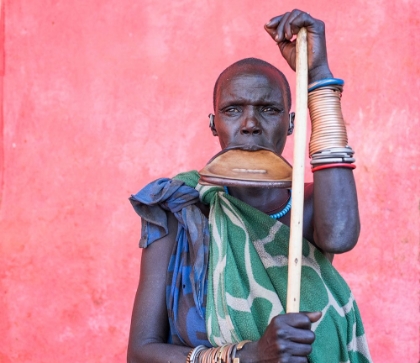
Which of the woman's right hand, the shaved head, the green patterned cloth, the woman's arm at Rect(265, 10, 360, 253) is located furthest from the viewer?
the shaved head

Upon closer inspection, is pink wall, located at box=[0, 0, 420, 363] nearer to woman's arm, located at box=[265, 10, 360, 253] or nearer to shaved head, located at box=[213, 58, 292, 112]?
shaved head, located at box=[213, 58, 292, 112]

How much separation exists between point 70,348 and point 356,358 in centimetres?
211

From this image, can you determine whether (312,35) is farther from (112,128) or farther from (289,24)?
(112,128)

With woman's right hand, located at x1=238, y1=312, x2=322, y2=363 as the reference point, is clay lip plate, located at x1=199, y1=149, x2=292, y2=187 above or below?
above

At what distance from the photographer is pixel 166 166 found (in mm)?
4031

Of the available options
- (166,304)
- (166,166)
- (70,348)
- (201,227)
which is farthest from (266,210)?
(70,348)

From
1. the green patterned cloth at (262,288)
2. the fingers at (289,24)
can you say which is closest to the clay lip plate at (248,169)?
the green patterned cloth at (262,288)

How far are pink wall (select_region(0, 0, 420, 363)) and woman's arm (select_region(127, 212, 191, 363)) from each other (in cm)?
161

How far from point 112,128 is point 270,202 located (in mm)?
1779

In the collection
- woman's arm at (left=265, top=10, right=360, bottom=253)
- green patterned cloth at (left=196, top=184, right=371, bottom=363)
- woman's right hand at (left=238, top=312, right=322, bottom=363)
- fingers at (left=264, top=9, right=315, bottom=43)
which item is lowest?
woman's right hand at (left=238, top=312, right=322, bottom=363)

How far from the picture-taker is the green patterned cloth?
2.23 metres

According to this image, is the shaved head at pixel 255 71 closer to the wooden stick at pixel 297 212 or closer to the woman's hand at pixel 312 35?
the woman's hand at pixel 312 35

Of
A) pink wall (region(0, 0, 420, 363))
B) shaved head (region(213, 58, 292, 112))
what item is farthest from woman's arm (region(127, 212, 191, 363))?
pink wall (region(0, 0, 420, 363))

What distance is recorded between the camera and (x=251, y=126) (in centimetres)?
233
